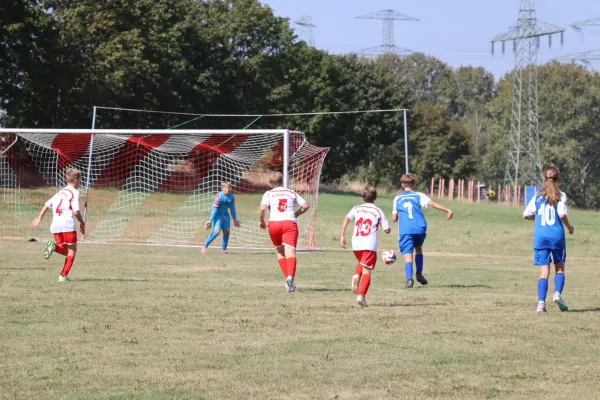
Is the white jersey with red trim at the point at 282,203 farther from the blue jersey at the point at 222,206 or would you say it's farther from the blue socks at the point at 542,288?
Answer: the blue jersey at the point at 222,206

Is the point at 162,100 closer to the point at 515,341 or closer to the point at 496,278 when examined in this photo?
the point at 496,278

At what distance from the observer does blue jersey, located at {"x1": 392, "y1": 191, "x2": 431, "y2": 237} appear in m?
15.5

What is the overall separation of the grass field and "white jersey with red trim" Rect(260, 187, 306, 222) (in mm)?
1062

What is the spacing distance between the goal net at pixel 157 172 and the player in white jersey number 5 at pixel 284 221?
29.9ft

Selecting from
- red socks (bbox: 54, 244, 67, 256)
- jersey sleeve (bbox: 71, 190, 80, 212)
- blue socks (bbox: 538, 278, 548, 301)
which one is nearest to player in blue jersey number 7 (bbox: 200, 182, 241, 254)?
red socks (bbox: 54, 244, 67, 256)


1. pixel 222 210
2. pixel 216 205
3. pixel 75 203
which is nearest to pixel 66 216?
pixel 75 203

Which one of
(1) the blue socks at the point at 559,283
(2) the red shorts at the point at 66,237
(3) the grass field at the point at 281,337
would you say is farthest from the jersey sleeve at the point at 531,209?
(2) the red shorts at the point at 66,237

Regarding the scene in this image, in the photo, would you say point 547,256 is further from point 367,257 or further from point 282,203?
point 282,203

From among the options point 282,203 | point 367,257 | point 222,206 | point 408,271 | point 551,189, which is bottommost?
point 408,271

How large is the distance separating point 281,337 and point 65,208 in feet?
20.1

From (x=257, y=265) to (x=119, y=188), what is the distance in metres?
17.4

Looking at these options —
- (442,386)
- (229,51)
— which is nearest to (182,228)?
(442,386)

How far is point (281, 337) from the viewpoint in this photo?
990cm

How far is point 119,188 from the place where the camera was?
36406mm
